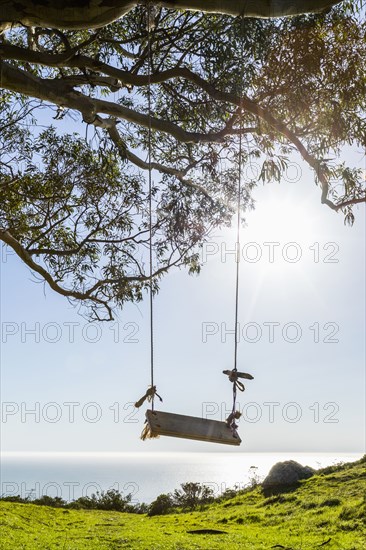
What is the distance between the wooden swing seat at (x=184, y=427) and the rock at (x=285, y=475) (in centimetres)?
1567

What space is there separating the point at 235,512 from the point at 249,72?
12.4 m

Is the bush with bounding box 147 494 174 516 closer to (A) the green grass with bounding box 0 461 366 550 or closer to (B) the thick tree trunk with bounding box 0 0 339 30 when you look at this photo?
(A) the green grass with bounding box 0 461 366 550

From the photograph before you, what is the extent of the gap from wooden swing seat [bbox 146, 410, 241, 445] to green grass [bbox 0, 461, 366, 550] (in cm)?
620

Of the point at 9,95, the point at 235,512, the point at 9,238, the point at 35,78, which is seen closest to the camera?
the point at 35,78

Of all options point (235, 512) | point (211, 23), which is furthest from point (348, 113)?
point (235, 512)

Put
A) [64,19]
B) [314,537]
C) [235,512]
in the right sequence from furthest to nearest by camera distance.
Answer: [235,512] → [314,537] → [64,19]

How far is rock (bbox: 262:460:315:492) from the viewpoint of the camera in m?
21.1

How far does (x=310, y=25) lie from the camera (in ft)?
29.9

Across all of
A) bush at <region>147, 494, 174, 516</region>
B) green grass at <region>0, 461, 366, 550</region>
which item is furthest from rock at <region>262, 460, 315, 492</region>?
bush at <region>147, 494, 174, 516</region>

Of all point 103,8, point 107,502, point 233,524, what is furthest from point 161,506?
point 103,8

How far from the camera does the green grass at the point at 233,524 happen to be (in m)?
12.0

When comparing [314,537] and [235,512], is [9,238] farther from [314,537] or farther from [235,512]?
[235,512]

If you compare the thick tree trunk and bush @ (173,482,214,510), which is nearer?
the thick tree trunk

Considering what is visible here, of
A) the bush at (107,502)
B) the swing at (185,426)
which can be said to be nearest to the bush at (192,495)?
the bush at (107,502)
